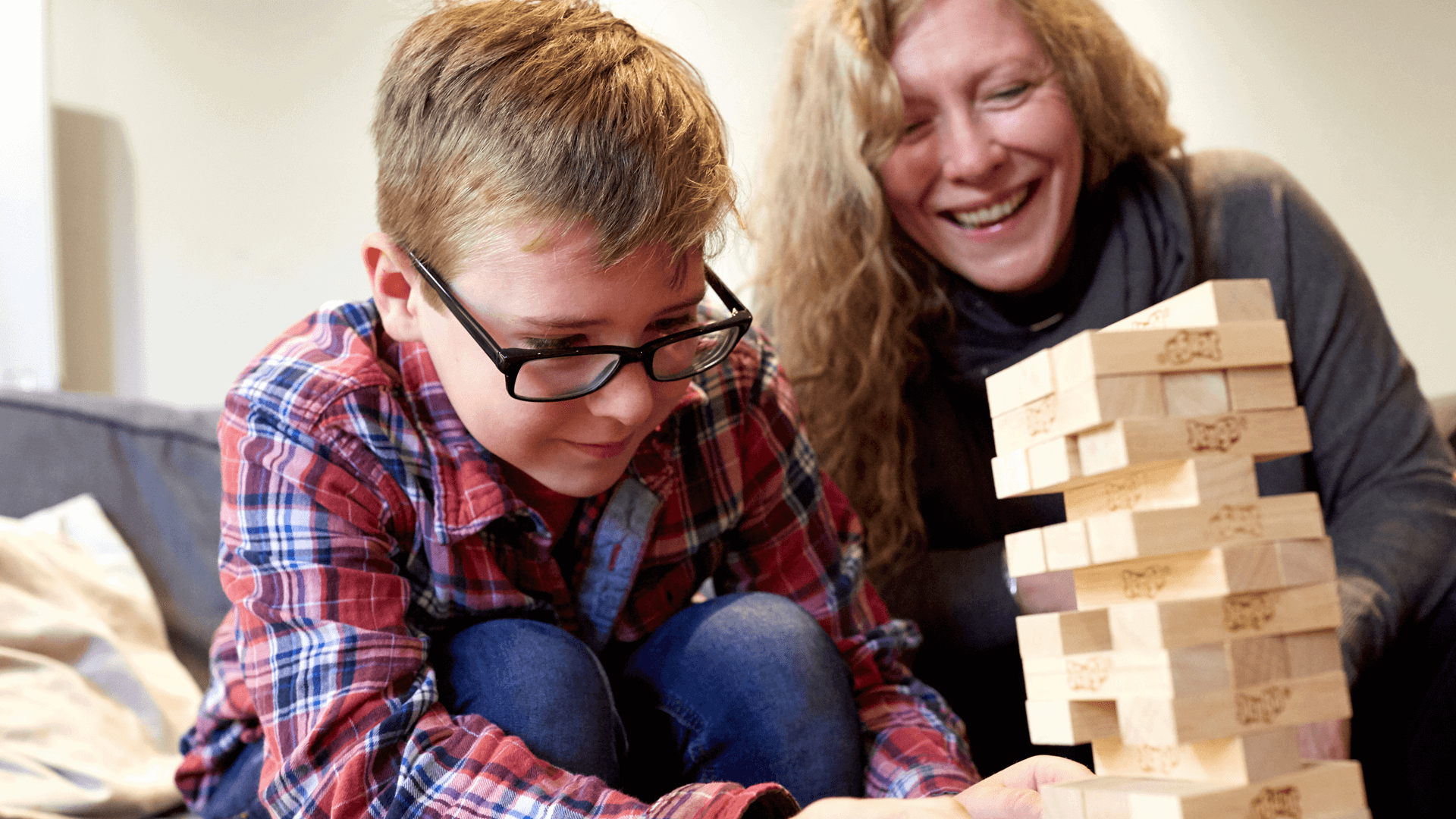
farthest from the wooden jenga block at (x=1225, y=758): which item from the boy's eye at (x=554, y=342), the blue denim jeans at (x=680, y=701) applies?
the boy's eye at (x=554, y=342)

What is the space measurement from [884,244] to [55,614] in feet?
4.00

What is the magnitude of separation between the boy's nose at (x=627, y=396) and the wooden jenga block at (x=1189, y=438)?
39 cm

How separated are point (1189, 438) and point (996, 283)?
926 millimetres

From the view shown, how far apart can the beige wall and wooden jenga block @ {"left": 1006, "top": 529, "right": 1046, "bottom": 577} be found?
71.1 inches

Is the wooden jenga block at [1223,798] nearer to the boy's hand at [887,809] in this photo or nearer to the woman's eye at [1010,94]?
the boy's hand at [887,809]

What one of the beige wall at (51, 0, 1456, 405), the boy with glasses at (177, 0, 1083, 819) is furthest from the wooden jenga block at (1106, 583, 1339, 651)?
the beige wall at (51, 0, 1456, 405)

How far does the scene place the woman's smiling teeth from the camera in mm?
1488

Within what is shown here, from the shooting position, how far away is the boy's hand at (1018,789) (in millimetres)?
754

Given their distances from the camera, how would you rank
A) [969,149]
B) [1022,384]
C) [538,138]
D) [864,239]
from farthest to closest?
[864,239] → [969,149] → [538,138] → [1022,384]

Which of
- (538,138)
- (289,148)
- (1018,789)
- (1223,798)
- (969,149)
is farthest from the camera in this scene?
(289,148)

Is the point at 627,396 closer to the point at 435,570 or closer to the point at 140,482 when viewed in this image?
the point at 435,570

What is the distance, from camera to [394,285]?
1005 millimetres

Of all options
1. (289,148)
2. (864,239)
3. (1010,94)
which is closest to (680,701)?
(864,239)

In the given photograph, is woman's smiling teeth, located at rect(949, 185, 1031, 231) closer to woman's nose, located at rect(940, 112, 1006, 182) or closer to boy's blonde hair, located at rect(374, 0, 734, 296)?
woman's nose, located at rect(940, 112, 1006, 182)
